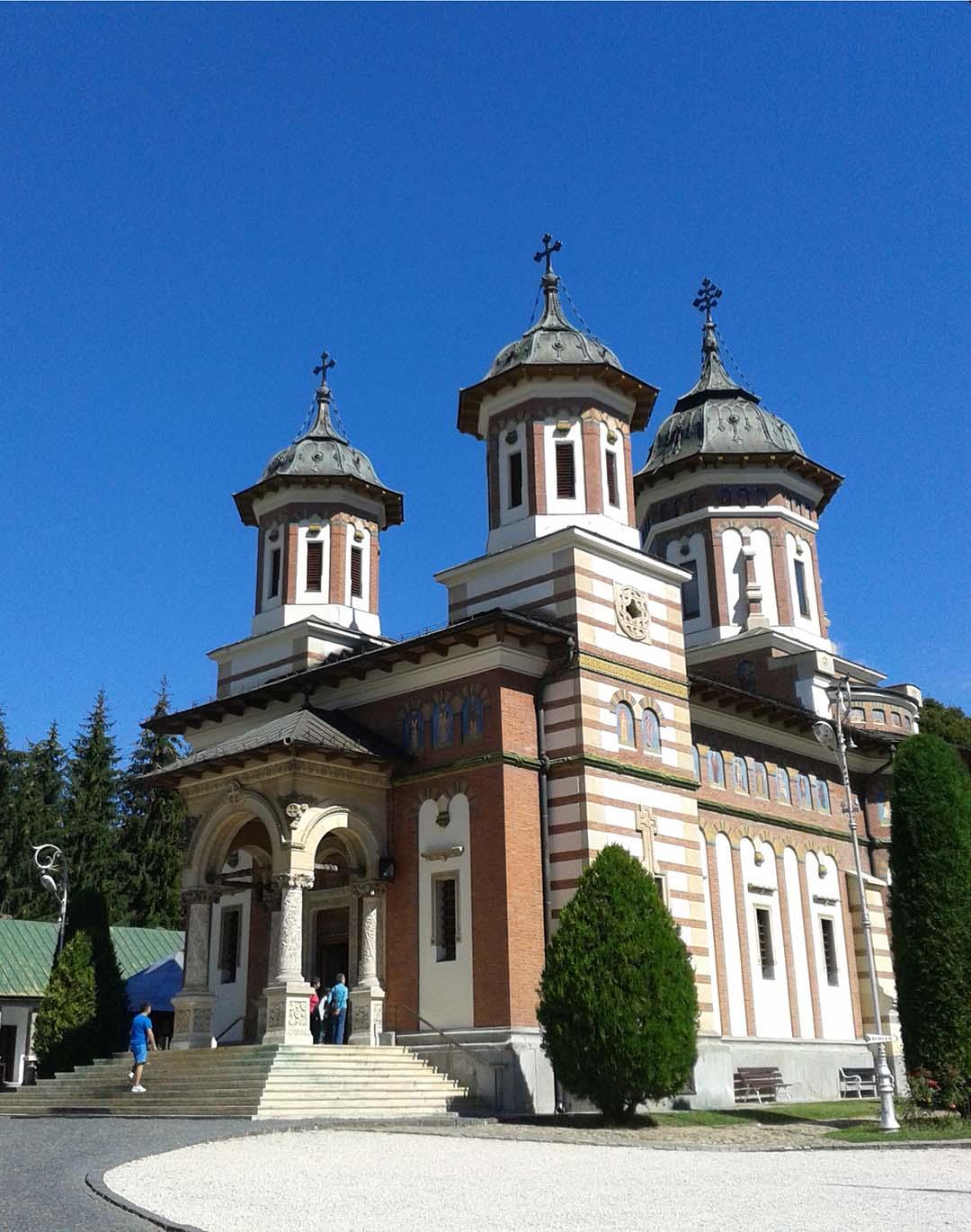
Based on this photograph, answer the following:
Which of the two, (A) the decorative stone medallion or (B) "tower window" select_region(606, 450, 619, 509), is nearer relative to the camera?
(A) the decorative stone medallion

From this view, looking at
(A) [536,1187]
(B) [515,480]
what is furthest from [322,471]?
(A) [536,1187]

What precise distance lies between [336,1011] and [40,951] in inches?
753

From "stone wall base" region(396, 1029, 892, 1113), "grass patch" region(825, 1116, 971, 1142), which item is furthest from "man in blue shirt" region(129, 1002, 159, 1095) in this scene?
"grass patch" region(825, 1116, 971, 1142)

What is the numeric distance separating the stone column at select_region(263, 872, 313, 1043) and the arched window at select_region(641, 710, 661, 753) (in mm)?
7356

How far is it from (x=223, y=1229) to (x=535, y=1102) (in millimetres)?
13818

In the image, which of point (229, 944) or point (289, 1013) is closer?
point (289, 1013)

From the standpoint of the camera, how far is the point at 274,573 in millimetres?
34031

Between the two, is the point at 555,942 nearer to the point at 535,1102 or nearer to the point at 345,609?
the point at 535,1102

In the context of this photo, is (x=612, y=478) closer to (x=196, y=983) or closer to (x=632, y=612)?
(x=632, y=612)

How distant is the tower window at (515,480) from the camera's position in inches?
1125

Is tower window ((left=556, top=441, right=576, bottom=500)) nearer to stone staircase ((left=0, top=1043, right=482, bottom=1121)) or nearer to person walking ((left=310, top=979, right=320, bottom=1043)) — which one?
person walking ((left=310, top=979, right=320, bottom=1043))

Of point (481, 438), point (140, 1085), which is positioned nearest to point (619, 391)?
point (481, 438)

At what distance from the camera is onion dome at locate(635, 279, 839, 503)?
122ft

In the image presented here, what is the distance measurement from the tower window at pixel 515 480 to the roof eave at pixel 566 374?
1.65 meters
